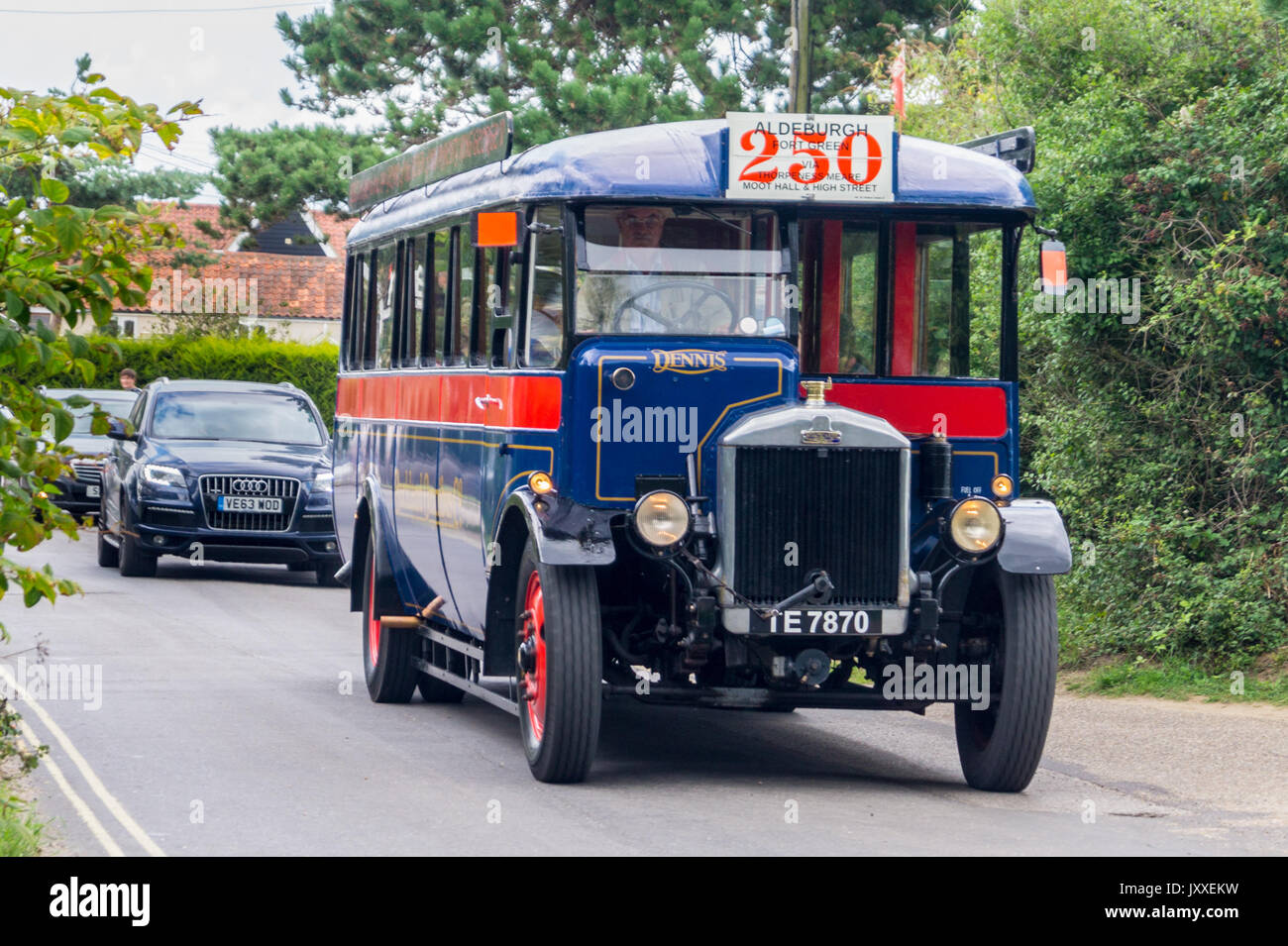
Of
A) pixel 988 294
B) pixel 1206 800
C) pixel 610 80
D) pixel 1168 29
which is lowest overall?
pixel 1206 800

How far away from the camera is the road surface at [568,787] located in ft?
26.1

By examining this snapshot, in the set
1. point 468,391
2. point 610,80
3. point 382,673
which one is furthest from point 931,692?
point 610,80

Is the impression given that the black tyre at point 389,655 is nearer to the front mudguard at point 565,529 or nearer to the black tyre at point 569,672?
the front mudguard at point 565,529

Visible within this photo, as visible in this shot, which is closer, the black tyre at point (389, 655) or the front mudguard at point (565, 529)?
the front mudguard at point (565, 529)

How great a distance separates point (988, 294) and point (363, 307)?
5.50 meters

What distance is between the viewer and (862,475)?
28.9 ft

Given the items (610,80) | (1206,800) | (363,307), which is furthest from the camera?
(610,80)

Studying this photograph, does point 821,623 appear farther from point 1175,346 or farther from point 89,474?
point 89,474

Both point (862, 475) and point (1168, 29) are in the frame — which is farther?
point (1168, 29)

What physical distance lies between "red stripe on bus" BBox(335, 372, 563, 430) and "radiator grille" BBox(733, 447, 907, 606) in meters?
1.07

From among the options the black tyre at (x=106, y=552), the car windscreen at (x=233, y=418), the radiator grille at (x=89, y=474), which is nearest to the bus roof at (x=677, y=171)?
the car windscreen at (x=233, y=418)

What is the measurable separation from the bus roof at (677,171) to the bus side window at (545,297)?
18 cm

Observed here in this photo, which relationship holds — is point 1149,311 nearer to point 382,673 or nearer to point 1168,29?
point 1168,29

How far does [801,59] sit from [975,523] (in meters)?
10.4
